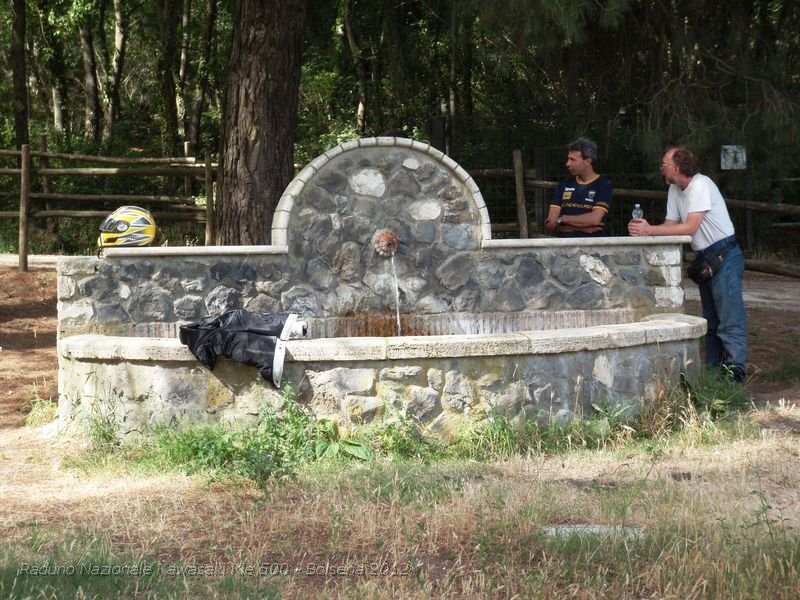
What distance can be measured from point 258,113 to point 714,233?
4.16 metres

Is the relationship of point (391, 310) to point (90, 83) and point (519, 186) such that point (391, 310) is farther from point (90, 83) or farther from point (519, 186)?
point (90, 83)

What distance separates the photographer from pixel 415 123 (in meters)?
22.1

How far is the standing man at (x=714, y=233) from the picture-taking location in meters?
7.76

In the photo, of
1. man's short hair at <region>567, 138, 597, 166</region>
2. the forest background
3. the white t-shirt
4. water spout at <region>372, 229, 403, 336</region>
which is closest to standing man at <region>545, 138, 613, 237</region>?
man's short hair at <region>567, 138, 597, 166</region>

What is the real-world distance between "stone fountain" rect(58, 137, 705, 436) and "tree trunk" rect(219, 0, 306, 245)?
2.39 metres

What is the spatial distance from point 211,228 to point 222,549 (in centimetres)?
1099

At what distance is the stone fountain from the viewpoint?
6273 millimetres

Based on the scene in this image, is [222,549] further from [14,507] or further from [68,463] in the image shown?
[68,463]

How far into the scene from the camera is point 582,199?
8.29 meters

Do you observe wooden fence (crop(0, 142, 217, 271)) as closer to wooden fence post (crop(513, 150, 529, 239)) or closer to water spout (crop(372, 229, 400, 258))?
wooden fence post (crop(513, 150, 529, 239))

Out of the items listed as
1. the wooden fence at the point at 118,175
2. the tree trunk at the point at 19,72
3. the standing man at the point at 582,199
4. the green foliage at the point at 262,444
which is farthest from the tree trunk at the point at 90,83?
the green foliage at the point at 262,444

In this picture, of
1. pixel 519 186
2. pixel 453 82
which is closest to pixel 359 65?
pixel 453 82

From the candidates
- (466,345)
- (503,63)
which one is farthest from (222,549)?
(503,63)

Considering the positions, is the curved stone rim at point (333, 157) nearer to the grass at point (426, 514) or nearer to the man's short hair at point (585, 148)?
the man's short hair at point (585, 148)
